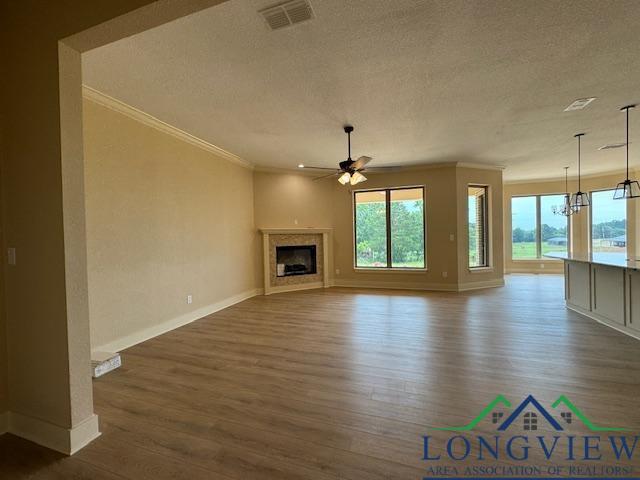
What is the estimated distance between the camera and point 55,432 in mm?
1810

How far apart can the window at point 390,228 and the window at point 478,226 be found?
126 cm

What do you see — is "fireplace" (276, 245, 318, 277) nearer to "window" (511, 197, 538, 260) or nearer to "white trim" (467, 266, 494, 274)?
"white trim" (467, 266, 494, 274)

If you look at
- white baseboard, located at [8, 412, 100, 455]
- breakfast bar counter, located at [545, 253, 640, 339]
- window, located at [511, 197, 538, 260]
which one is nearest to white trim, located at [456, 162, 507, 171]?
breakfast bar counter, located at [545, 253, 640, 339]

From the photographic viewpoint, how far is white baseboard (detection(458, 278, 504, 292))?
6.62 metres

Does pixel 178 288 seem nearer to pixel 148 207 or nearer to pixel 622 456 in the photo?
pixel 148 207

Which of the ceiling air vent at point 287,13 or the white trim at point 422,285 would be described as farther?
the white trim at point 422,285

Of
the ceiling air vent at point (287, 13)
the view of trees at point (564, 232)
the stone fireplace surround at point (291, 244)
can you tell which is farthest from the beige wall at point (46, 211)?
the view of trees at point (564, 232)

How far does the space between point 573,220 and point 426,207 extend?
5.52 m

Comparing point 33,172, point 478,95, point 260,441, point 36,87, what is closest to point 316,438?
point 260,441

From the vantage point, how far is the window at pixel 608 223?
7.74 metres

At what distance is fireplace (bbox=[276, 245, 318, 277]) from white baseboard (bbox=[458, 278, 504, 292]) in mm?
3488

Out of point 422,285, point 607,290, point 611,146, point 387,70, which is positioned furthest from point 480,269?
point 387,70

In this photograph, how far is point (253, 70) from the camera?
105 inches

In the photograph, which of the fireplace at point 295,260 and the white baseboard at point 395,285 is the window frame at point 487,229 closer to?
the white baseboard at point 395,285
